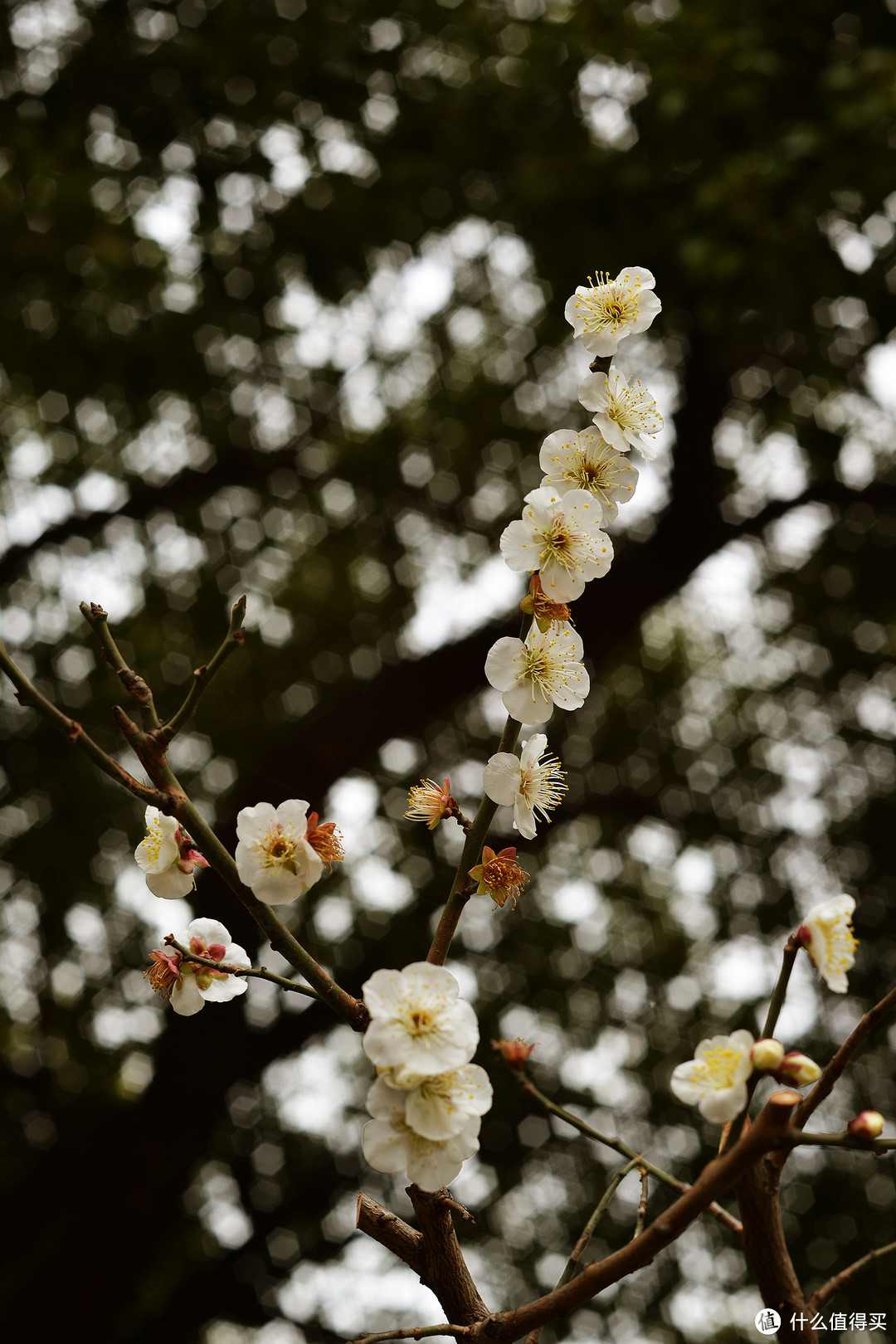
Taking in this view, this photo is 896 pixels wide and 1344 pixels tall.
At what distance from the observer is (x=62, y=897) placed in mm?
2041

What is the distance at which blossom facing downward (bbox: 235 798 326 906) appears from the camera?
0.41m

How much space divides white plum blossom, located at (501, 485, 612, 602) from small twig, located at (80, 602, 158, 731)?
0.58 ft

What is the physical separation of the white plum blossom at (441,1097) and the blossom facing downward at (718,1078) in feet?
0.23

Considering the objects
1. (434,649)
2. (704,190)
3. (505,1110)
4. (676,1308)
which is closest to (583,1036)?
(505,1110)

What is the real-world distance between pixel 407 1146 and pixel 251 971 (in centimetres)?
10

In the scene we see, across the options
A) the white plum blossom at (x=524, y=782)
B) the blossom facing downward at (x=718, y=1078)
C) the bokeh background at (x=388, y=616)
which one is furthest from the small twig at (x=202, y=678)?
the bokeh background at (x=388, y=616)

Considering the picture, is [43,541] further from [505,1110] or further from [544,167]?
[505,1110]

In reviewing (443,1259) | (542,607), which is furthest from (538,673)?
(443,1259)

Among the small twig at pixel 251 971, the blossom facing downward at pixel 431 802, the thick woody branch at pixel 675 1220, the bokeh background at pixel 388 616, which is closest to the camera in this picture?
the thick woody branch at pixel 675 1220

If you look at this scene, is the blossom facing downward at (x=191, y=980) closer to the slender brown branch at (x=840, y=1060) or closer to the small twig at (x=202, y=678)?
the small twig at (x=202, y=678)

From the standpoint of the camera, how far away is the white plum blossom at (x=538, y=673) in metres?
0.46

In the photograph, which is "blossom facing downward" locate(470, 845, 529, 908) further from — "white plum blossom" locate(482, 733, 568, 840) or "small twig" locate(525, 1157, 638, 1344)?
"small twig" locate(525, 1157, 638, 1344)

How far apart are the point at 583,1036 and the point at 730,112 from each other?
5.86ft

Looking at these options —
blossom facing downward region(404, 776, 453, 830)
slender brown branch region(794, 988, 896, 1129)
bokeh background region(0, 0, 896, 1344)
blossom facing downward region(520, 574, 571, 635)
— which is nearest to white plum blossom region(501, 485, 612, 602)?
blossom facing downward region(520, 574, 571, 635)
